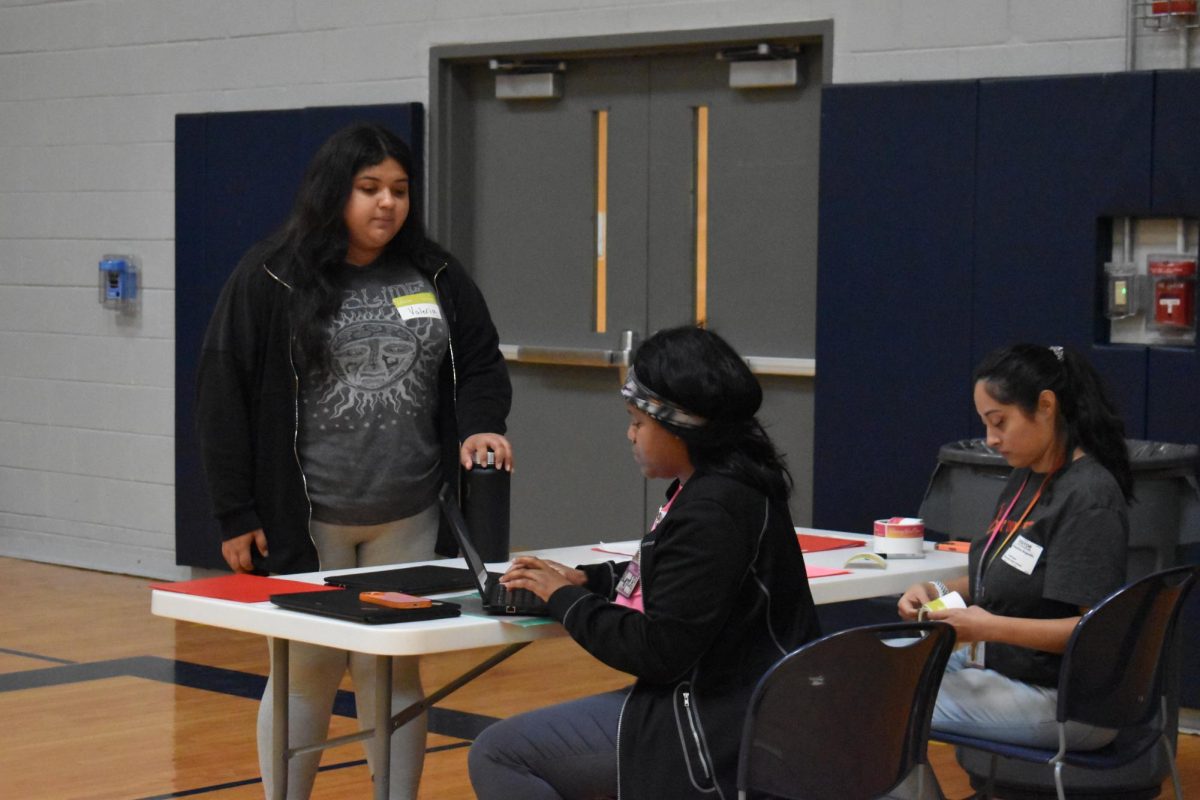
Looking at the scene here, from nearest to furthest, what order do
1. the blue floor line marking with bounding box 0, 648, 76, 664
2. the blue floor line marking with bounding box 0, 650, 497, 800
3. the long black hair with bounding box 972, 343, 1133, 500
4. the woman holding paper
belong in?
1. the woman holding paper
2. the long black hair with bounding box 972, 343, 1133, 500
3. the blue floor line marking with bounding box 0, 650, 497, 800
4. the blue floor line marking with bounding box 0, 648, 76, 664

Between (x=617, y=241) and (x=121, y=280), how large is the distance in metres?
2.36

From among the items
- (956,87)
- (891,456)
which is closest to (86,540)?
(891,456)

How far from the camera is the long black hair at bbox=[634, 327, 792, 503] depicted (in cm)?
267

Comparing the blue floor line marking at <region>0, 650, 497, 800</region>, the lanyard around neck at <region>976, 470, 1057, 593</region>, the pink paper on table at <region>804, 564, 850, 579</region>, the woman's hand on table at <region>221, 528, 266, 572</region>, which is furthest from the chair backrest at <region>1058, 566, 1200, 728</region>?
the blue floor line marking at <region>0, 650, 497, 800</region>

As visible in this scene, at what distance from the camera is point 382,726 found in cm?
288

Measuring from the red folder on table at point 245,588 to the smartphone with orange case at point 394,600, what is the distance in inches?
4.9

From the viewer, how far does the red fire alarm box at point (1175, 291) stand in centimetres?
480

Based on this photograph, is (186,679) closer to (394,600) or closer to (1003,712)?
(394,600)

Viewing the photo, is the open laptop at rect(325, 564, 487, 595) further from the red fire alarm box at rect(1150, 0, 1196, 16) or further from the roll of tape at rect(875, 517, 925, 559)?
the red fire alarm box at rect(1150, 0, 1196, 16)

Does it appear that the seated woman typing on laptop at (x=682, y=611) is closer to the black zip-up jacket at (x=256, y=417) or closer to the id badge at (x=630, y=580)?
the id badge at (x=630, y=580)

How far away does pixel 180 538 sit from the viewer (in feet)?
23.5

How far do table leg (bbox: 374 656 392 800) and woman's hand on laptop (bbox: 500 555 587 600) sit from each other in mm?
233

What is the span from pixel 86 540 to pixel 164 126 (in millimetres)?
1832

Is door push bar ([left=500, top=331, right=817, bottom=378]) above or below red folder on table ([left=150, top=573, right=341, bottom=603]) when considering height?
above
